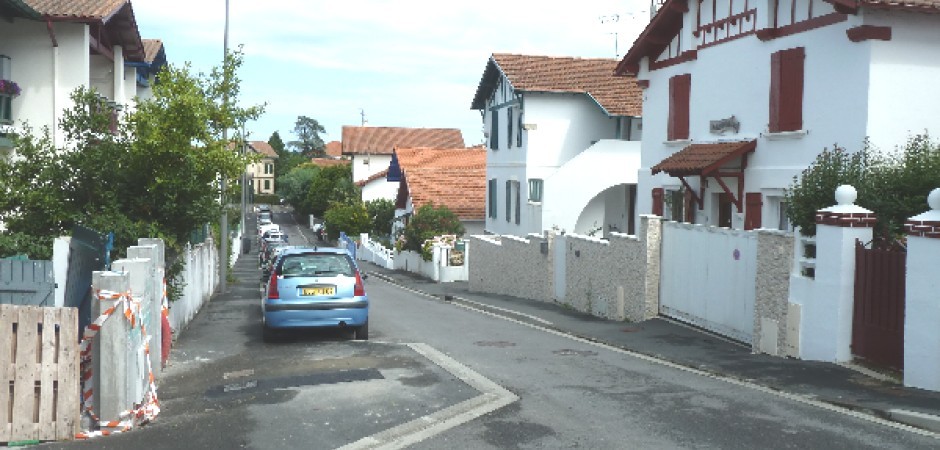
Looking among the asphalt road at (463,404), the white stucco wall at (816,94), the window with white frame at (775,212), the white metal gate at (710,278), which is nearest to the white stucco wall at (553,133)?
the white stucco wall at (816,94)

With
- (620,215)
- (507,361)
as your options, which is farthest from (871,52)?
(620,215)

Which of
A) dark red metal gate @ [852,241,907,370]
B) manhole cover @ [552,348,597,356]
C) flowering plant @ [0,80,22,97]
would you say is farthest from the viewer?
flowering plant @ [0,80,22,97]

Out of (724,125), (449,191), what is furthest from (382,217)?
(724,125)

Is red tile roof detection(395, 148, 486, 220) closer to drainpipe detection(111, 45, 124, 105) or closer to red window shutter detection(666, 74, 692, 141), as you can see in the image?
drainpipe detection(111, 45, 124, 105)

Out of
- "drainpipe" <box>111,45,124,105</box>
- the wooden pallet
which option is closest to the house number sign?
the wooden pallet

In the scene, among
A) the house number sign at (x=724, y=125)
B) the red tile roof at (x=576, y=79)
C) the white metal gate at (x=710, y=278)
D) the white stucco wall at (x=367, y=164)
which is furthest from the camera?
the white stucco wall at (x=367, y=164)

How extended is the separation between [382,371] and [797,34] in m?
11.2

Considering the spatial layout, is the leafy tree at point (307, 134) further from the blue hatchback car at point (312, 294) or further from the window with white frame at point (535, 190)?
the blue hatchback car at point (312, 294)

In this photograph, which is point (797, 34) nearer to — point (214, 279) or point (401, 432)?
point (401, 432)

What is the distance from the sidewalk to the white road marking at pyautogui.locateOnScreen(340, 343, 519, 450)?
3287 millimetres

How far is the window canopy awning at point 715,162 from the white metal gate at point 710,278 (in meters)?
2.75

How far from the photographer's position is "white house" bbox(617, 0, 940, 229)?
15.4 metres

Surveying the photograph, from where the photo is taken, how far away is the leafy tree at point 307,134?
17550cm

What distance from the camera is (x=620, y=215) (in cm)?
3103
